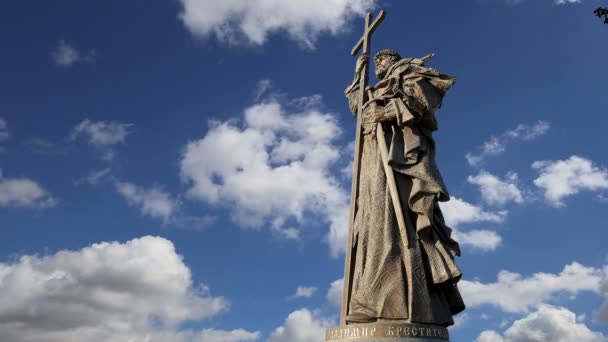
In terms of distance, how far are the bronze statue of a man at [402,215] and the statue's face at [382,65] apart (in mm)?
217

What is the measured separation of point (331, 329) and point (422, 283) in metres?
1.69

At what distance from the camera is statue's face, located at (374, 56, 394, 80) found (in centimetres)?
1198

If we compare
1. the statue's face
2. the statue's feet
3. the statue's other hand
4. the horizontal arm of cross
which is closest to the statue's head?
the statue's face

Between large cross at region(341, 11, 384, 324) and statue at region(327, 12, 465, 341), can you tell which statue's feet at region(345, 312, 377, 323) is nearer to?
statue at region(327, 12, 465, 341)

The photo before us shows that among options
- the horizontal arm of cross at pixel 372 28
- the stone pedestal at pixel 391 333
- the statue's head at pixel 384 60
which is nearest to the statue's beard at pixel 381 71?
the statue's head at pixel 384 60

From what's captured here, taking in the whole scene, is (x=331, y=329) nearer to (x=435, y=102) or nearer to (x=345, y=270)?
(x=345, y=270)

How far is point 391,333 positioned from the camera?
29.0ft

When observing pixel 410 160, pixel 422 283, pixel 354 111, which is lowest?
pixel 422 283

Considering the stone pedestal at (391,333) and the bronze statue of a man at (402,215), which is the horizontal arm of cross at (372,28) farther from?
the stone pedestal at (391,333)

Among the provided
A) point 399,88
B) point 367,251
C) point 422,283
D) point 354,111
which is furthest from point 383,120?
point 422,283

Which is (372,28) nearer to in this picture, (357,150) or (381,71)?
(381,71)

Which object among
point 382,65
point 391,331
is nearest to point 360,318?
point 391,331

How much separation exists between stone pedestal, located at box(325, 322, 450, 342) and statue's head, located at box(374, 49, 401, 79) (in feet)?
17.6

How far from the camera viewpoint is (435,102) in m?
11.0
